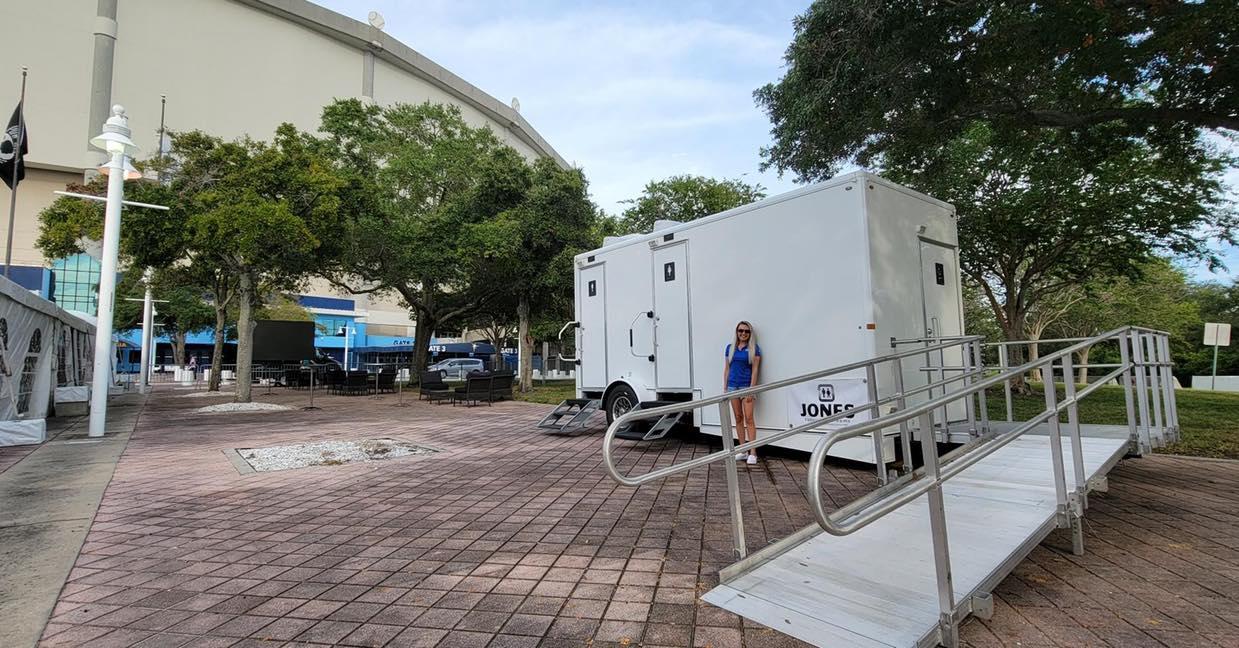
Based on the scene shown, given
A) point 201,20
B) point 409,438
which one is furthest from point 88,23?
point 409,438

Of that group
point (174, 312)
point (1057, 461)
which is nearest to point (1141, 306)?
point (1057, 461)

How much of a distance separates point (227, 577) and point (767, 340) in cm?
510

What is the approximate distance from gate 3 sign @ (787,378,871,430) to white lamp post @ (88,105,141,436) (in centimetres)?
1057

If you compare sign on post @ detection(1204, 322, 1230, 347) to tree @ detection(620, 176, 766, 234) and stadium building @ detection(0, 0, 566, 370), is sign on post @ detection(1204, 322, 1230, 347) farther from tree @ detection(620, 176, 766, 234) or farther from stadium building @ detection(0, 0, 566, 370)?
stadium building @ detection(0, 0, 566, 370)

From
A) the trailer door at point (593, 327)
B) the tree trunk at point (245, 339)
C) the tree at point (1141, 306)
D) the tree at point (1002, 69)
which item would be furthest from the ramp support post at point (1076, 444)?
the tree at point (1141, 306)

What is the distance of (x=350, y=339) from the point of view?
5297cm

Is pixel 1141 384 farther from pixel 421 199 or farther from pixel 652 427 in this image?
pixel 421 199

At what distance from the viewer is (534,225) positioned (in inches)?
744

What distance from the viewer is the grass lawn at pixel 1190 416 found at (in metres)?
6.98

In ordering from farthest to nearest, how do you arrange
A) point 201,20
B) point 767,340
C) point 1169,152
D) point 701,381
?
point 201,20 → point 1169,152 → point 701,381 → point 767,340

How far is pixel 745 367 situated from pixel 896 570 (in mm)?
3324

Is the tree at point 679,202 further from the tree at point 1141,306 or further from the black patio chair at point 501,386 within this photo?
the tree at point 1141,306

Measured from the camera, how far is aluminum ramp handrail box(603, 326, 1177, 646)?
7.16ft

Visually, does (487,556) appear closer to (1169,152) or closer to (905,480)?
(905,480)
